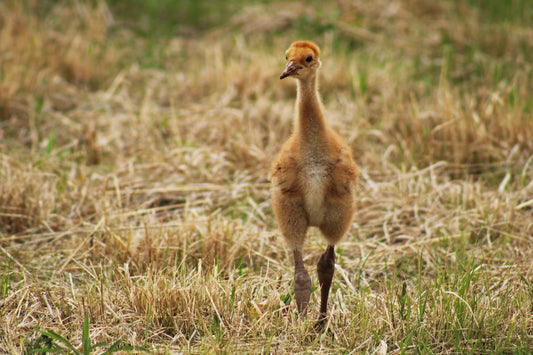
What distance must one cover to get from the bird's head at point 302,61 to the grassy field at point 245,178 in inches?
37.5

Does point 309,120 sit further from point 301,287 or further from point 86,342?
point 86,342

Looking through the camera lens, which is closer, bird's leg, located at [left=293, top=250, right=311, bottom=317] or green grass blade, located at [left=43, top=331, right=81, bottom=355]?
green grass blade, located at [left=43, top=331, right=81, bottom=355]

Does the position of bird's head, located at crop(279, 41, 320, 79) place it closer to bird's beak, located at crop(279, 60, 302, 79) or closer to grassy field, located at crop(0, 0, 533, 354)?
bird's beak, located at crop(279, 60, 302, 79)

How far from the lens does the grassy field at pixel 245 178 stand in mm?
2553

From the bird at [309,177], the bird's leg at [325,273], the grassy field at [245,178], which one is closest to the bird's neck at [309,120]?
the bird at [309,177]

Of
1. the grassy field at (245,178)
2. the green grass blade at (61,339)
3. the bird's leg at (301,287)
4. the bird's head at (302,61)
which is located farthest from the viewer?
the grassy field at (245,178)

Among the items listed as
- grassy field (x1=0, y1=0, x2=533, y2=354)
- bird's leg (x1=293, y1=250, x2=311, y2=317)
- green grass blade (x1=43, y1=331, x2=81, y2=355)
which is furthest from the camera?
grassy field (x1=0, y1=0, x2=533, y2=354)

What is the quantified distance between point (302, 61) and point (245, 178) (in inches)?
72.7

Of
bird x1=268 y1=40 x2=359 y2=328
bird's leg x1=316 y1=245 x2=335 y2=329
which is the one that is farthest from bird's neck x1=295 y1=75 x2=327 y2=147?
bird's leg x1=316 y1=245 x2=335 y2=329

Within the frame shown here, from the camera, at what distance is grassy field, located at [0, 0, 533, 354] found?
8.38 ft

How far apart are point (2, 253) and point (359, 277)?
181cm

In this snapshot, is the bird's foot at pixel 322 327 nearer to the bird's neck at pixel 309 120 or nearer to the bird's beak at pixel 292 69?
the bird's neck at pixel 309 120

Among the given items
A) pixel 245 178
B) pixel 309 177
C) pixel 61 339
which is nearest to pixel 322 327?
→ pixel 309 177

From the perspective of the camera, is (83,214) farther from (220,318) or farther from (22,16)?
(22,16)
